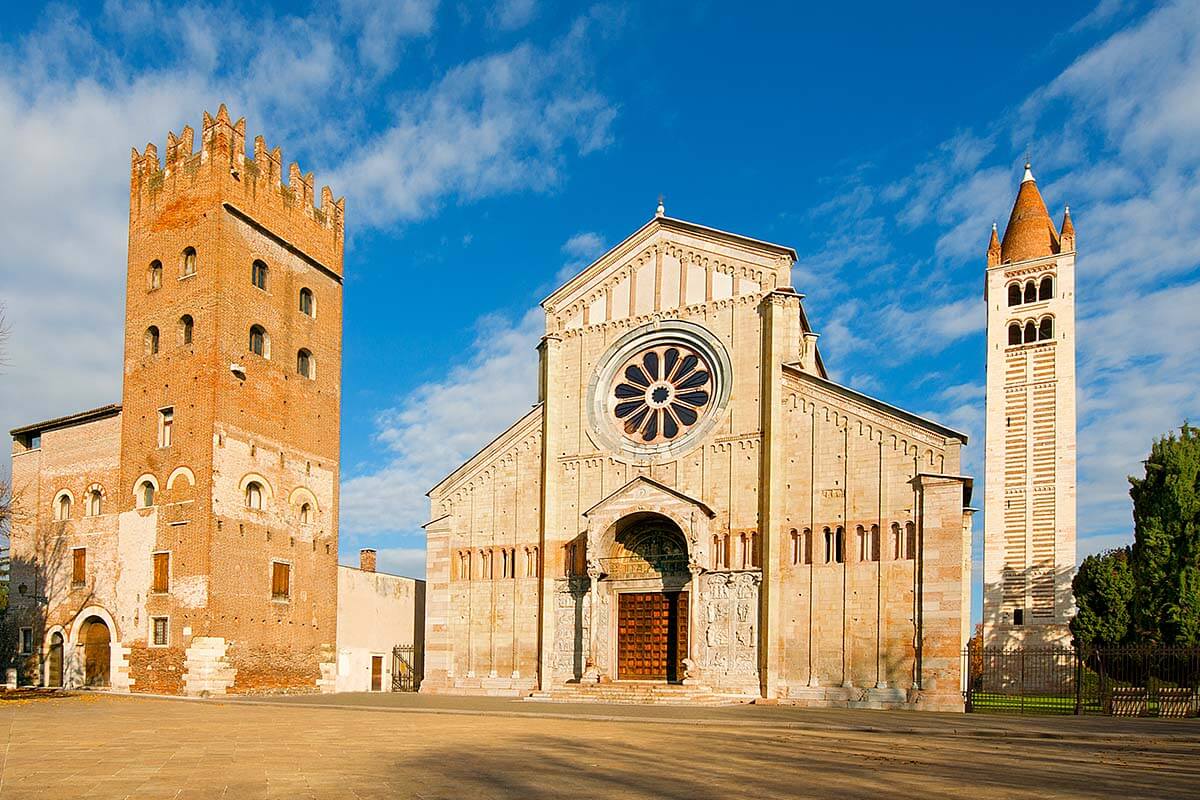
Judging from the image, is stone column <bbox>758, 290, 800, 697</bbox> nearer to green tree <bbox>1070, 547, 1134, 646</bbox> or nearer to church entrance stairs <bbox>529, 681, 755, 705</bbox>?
church entrance stairs <bbox>529, 681, 755, 705</bbox>

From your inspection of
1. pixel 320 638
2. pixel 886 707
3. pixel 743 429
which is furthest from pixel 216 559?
pixel 886 707

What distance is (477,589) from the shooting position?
102 ft

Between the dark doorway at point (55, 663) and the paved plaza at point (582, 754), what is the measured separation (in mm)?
9987

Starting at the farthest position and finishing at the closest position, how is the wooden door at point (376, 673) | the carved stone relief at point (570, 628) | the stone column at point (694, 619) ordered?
the wooden door at point (376, 673), the carved stone relief at point (570, 628), the stone column at point (694, 619)

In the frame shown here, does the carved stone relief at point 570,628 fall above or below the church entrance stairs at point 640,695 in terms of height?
above

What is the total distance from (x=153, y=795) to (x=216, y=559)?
20.9 metres

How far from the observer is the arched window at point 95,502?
106ft

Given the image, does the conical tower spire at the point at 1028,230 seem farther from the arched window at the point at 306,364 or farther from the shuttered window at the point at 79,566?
the shuttered window at the point at 79,566

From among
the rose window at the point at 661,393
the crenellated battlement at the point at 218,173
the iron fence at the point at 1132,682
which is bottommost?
the iron fence at the point at 1132,682

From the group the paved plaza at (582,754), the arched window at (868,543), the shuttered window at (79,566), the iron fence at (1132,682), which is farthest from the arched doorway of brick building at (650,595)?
the shuttered window at (79,566)

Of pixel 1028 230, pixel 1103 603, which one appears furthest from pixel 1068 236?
pixel 1103 603

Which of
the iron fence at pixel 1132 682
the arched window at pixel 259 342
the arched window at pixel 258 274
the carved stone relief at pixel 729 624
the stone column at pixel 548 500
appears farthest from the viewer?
the arched window at pixel 258 274

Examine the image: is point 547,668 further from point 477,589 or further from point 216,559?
point 216,559

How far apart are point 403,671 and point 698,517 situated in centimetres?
1551
